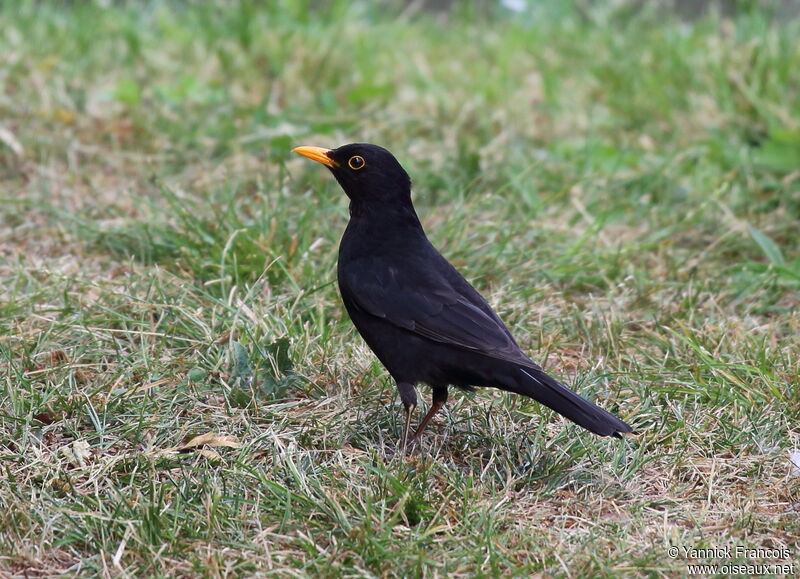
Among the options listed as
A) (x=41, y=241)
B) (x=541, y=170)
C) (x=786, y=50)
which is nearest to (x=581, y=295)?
(x=541, y=170)

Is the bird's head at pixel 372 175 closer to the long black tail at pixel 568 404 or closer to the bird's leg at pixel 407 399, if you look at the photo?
the bird's leg at pixel 407 399

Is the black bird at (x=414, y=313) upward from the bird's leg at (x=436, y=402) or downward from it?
upward

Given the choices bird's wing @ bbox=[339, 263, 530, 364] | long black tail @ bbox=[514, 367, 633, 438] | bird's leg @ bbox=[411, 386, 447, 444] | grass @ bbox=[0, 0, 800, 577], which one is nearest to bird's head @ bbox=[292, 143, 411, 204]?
bird's wing @ bbox=[339, 263, 530, 364]

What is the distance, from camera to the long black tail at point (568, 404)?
3383 millimetres

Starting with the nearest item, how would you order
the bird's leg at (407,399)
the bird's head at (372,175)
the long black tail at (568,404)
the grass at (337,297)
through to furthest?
the grass at (337,297) < the long black tail at (568,404) < the bird's leg at (407,399) < the bird's head at (372,175)

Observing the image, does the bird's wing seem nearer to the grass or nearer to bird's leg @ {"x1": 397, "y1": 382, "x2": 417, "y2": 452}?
bird's leg @ {"x1": 397, "y1": 382, "x2": 417, "y2": 452}

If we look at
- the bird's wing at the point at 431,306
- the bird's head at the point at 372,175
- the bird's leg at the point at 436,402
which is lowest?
the bird's leg at the point at 436,402

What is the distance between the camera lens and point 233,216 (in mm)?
4906

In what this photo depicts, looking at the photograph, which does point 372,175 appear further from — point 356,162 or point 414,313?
point 414,313

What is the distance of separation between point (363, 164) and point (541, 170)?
213 cm

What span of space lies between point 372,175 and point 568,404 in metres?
1.31

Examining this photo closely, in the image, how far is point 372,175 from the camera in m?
4.21

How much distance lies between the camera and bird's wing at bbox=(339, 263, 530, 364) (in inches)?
143

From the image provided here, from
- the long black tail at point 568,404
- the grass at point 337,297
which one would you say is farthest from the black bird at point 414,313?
the grass at point 337,297
